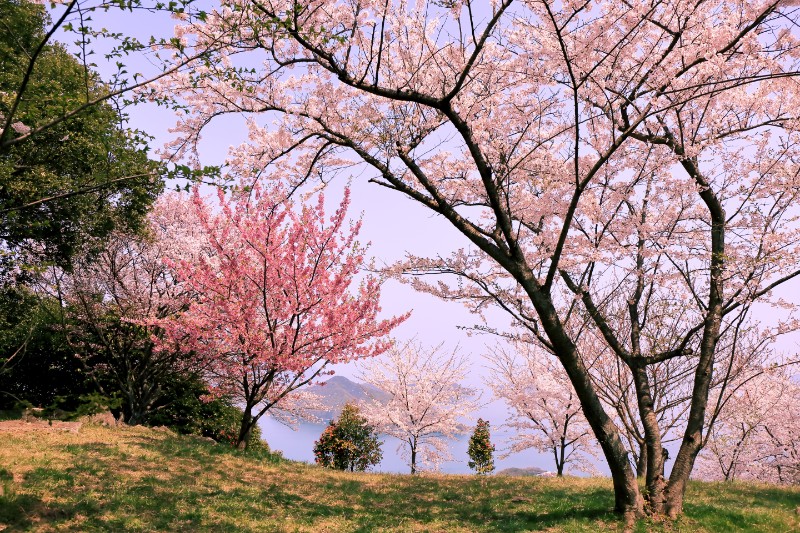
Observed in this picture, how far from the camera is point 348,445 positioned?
17766mm

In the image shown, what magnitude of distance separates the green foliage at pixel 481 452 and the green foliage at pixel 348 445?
383 cm

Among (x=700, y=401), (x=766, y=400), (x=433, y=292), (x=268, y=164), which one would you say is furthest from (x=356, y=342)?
(x=766, y=400)

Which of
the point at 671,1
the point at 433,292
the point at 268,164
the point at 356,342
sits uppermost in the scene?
the point at 671,1

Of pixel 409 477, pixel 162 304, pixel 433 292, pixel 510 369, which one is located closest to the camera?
pixel 433 292

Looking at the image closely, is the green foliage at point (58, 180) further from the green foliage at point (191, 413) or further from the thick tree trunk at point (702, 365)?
the thick tree trunk at point (702, 365)

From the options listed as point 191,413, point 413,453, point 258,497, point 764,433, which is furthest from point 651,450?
point 764,433

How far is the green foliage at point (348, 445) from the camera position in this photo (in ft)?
58.7

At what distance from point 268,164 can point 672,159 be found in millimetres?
6922

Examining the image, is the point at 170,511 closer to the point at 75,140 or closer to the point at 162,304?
the point at 162,304

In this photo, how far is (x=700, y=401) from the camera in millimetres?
7832

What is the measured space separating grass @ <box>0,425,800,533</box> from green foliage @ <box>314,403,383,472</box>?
689cm

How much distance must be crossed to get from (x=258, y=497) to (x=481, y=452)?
13.2 m

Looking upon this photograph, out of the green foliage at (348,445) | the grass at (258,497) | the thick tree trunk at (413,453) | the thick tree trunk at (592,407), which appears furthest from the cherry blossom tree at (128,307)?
the thick tree trunk at (592,407)

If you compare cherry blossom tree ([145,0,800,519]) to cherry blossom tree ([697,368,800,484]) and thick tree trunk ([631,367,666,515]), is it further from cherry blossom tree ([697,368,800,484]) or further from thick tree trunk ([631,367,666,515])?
cherry blossom tree ([697,368,800,484])
